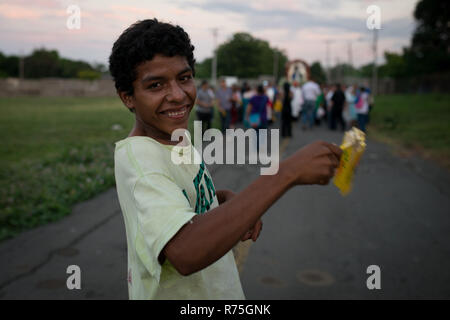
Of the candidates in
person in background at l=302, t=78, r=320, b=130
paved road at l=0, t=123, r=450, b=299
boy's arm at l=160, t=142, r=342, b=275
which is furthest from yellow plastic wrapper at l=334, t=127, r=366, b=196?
person in background at l=302, t=78, r=320, b=130

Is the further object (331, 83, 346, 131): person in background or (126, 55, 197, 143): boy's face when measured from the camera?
(331, 83, 346, 131): person in background

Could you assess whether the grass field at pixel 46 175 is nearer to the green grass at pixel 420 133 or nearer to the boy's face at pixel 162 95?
the boy's face at pixel 162 95

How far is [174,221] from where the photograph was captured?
1040mm

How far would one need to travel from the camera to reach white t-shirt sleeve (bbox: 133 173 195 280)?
1041mm

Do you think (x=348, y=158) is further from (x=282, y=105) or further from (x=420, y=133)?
(x=420, y=133)

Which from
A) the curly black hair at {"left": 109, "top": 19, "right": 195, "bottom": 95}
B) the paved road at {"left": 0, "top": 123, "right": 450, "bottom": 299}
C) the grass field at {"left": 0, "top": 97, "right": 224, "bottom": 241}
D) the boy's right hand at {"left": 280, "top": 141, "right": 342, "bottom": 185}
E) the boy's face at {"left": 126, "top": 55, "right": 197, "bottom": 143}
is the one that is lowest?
the paved road at {"left": 0, "top": 123, "right": 450, "bottom": 299}

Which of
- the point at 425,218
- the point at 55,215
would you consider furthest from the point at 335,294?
the point at 55,215

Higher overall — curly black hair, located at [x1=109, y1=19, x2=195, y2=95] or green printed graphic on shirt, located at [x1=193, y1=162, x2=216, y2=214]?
curly black hair, located at [x1=109, y1=19, x2=195, y2=95]

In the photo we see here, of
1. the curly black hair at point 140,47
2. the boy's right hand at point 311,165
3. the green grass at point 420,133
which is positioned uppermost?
the curly black hair at point 140,47

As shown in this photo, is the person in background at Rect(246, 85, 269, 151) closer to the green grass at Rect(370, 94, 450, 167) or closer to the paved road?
the paved road

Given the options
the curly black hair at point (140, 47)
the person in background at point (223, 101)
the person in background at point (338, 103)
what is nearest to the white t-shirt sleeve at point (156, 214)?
the curly black hair at point (140, 47)

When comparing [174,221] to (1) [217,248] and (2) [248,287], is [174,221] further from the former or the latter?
(2) [248,287]

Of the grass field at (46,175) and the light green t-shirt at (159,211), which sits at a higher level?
the light green t-shirt at (159,211)

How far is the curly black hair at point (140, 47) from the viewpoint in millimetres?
1296
